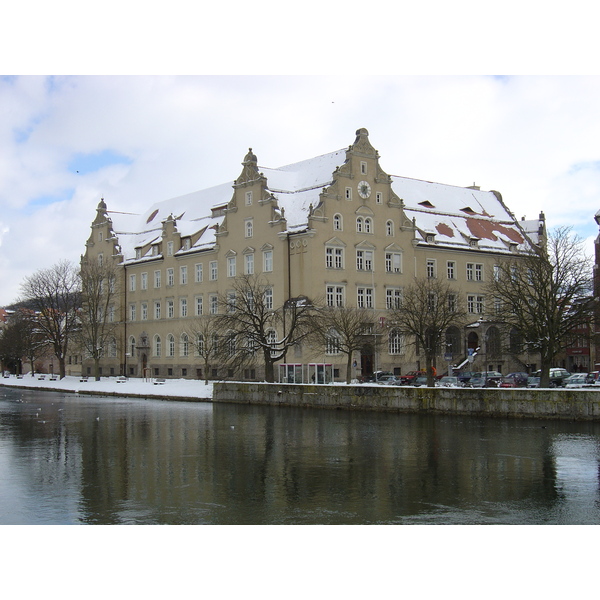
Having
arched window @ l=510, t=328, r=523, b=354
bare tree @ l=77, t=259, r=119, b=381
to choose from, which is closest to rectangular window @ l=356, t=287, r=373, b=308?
arched window @ l=510, t=328, r=523, b=354

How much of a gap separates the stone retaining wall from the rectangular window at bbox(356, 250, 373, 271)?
22.6m

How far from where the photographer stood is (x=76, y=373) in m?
107

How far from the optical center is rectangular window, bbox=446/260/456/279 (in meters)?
80.6

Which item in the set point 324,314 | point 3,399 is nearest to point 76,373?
point 3,399

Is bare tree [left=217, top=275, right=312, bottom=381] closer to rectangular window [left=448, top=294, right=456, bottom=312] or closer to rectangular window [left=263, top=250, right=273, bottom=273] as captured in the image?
rectangular window [left=263, top=250, right=273, bottom=273]

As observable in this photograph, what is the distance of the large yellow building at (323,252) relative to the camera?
70.9 metres

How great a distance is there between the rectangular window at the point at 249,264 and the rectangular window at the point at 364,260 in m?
10.1

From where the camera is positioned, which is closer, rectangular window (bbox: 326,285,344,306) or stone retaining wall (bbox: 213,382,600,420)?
stone retaining wall (bbox: 213,382,600,420)

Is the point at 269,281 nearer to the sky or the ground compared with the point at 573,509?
nearer to the sky

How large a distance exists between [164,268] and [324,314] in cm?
3144

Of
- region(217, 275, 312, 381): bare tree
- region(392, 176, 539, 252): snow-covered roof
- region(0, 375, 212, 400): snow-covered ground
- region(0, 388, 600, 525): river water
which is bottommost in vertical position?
region(0, 388, 600, 525): river water
